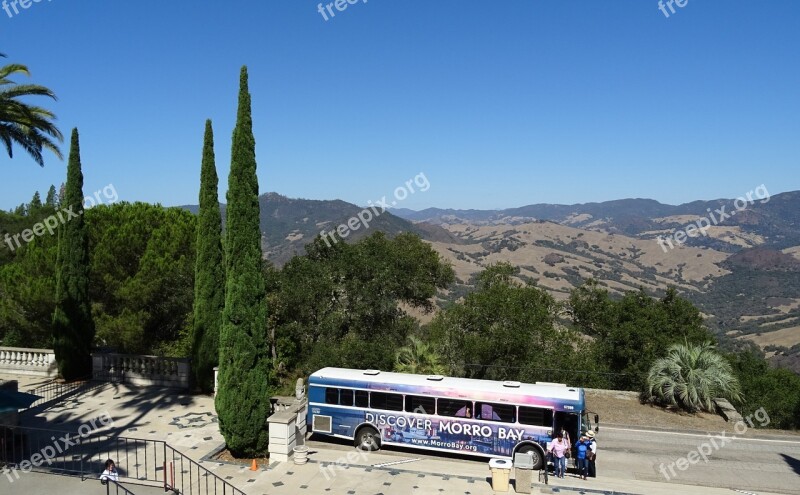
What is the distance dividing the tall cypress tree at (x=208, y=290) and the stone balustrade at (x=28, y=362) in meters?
7.33

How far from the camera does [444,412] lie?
1783 cm

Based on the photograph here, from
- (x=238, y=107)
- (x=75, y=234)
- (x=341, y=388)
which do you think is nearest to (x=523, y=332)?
(x=341, y=388)

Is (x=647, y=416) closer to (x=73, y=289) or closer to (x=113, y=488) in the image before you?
(x=113, y=488)

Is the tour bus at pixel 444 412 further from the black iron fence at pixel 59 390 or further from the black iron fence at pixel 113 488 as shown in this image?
the black iron fence at pixel 59 390

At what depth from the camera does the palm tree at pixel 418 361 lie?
76.8 ft

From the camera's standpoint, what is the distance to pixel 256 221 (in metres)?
17.1

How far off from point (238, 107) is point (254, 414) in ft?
30.6

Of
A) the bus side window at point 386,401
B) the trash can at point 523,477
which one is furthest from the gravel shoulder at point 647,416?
the bus side window at point 386,401

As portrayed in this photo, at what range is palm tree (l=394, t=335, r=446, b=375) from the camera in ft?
76.8

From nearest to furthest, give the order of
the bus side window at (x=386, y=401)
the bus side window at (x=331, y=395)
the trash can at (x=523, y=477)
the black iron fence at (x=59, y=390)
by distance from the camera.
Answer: the trash can at (x=523, y=477) < the bus side window at (x=386, y=401) < the bus side window at (x=331, y=395) < the black iron fence at (x=59, y=390)

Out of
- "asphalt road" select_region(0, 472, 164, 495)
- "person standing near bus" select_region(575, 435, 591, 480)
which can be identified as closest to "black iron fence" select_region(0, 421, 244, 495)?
"asphalt road" select_region(0, 472, 164, 495)

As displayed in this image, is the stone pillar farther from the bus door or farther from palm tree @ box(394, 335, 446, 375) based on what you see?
the bus door

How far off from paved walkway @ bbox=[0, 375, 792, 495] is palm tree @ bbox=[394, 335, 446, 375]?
4.94 m

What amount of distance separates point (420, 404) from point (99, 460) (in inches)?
363
